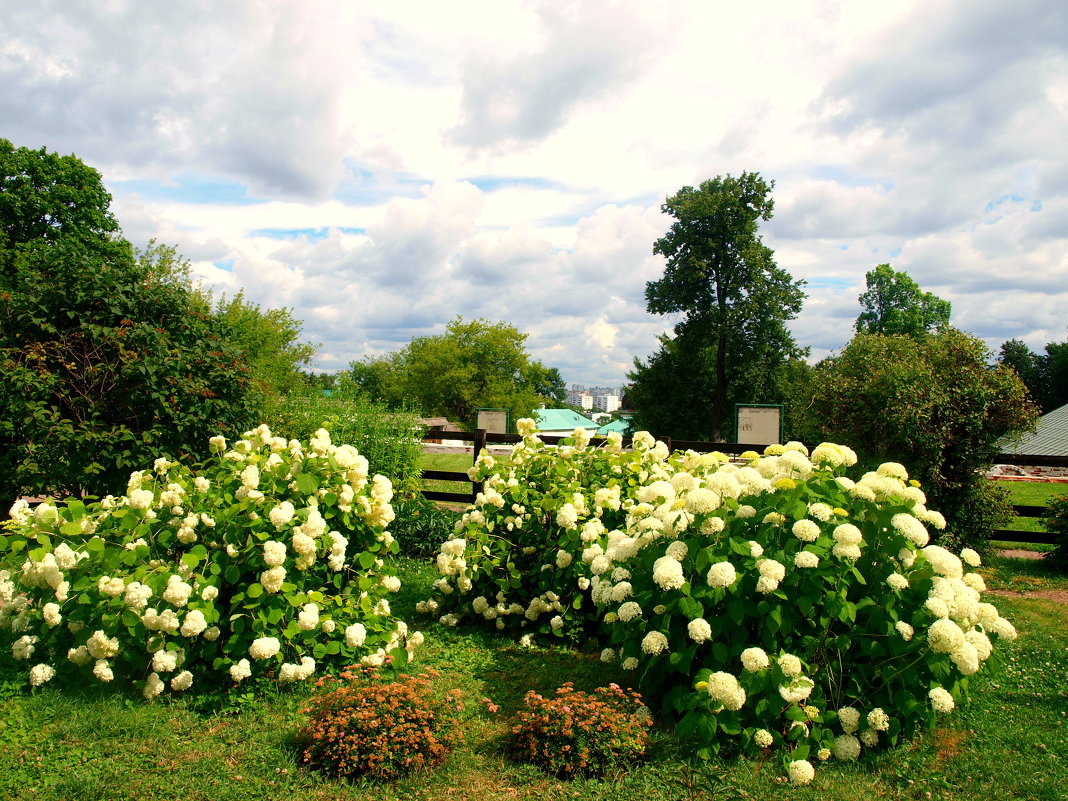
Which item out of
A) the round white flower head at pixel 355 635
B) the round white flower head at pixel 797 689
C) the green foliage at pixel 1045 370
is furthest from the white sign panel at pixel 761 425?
the green foliage at pixel 1045 370

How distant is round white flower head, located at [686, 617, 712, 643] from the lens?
3.19 metres

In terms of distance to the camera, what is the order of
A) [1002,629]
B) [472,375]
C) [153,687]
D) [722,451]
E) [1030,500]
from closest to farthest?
[1002,629]
[153,687]
[722,451]
[1030,500]
[472,375]

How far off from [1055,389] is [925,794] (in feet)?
206

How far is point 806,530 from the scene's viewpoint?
324 cm

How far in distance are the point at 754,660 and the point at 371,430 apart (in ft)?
20.2

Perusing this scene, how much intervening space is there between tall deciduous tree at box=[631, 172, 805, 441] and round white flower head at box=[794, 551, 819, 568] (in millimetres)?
25609

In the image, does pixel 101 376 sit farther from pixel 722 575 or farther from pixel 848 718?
pixel 848 718

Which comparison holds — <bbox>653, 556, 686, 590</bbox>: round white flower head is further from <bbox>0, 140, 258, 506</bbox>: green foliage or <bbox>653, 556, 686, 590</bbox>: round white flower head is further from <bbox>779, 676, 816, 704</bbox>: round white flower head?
<bbox>0, 140, 258, 506</bbox>: green foliage

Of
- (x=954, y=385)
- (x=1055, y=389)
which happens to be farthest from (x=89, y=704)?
(x=1055, y=389)

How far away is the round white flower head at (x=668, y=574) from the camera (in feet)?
10.8

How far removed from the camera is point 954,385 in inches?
311

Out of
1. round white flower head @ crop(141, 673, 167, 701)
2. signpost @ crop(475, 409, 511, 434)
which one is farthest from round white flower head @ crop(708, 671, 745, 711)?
signpost @ crop(475, 409, 511, 434)

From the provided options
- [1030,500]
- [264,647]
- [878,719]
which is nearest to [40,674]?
[264,647]

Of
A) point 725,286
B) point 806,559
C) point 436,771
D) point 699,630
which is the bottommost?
point 436,771
